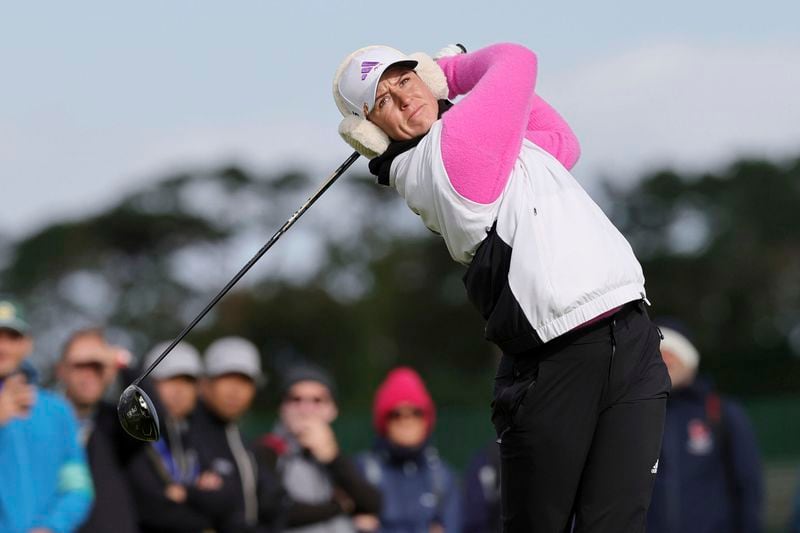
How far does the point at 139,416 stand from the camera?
4.89 m

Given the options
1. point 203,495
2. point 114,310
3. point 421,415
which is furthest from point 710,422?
point 114,310

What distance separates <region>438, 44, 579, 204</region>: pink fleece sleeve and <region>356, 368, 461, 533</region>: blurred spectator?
4.14 m

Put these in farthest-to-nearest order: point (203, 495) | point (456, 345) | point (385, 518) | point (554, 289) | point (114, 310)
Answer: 1. point (114, 310)
2. point (456, 345)
3. point (385, 518)
4. point (203, 495)
5. point (554, 289)

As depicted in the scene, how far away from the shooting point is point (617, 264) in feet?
13.7

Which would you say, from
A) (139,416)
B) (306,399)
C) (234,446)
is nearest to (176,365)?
(234,446)

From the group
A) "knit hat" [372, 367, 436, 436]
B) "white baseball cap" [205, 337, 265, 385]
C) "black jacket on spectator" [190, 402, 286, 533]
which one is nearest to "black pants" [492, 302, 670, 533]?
"black jacket on spectator" [190, 402, 286, 533]

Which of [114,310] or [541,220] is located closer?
[541,220]

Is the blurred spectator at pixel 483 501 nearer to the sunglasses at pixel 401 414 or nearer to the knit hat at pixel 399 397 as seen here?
the knit hat at pixel 399 397

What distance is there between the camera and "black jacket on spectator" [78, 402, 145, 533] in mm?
6746

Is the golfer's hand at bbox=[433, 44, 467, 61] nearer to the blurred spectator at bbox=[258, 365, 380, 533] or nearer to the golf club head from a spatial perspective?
the golf club head

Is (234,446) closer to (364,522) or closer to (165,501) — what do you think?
(165,501)

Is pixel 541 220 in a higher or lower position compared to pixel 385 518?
higher

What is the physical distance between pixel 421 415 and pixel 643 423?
446cm

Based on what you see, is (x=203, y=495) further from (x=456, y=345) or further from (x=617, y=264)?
(x=456, y=345)
